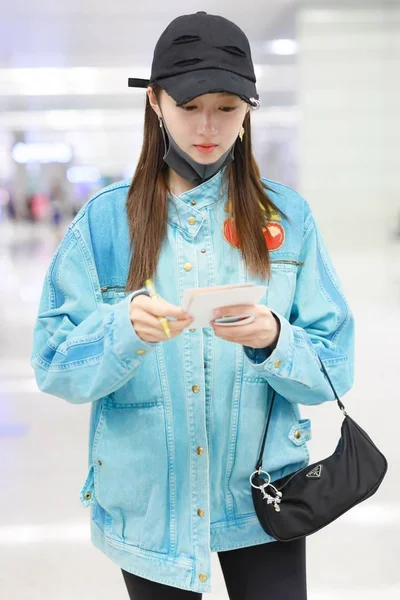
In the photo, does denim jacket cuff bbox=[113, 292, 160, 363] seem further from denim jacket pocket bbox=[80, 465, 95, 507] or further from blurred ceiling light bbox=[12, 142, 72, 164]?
blurred ceiling light bbox=[12, 142, 72, 164]

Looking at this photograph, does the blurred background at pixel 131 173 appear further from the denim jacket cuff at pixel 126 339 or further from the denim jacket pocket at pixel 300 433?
the denim jacket cuff at pixel 126 339

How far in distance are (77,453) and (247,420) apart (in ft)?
9.37

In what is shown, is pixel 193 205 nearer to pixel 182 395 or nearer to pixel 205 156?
pixel 205 156

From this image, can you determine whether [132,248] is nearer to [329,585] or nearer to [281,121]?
[329,585]

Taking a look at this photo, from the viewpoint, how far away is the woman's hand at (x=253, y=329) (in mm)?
1098

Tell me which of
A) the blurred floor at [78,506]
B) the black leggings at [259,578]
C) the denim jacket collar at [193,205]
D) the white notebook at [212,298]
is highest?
the denim jacket collar at [193,205]

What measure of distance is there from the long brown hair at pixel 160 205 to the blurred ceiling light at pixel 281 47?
12463mm

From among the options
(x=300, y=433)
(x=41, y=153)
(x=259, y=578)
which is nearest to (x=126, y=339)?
(x=300, y=433)

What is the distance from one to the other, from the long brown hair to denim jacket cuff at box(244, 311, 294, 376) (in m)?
0.15

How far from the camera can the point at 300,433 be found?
1364 millimetres

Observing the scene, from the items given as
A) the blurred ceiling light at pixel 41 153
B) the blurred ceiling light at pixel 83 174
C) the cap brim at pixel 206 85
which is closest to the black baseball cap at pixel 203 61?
the cap brim at pixel 206 85

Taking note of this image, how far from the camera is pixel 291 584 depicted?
1.35 m

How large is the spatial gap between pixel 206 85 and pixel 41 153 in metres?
29.6

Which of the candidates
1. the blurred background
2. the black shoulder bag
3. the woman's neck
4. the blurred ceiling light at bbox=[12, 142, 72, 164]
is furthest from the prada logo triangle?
the blurred ceiling light at bbox=[12, 142, 72, 164]
